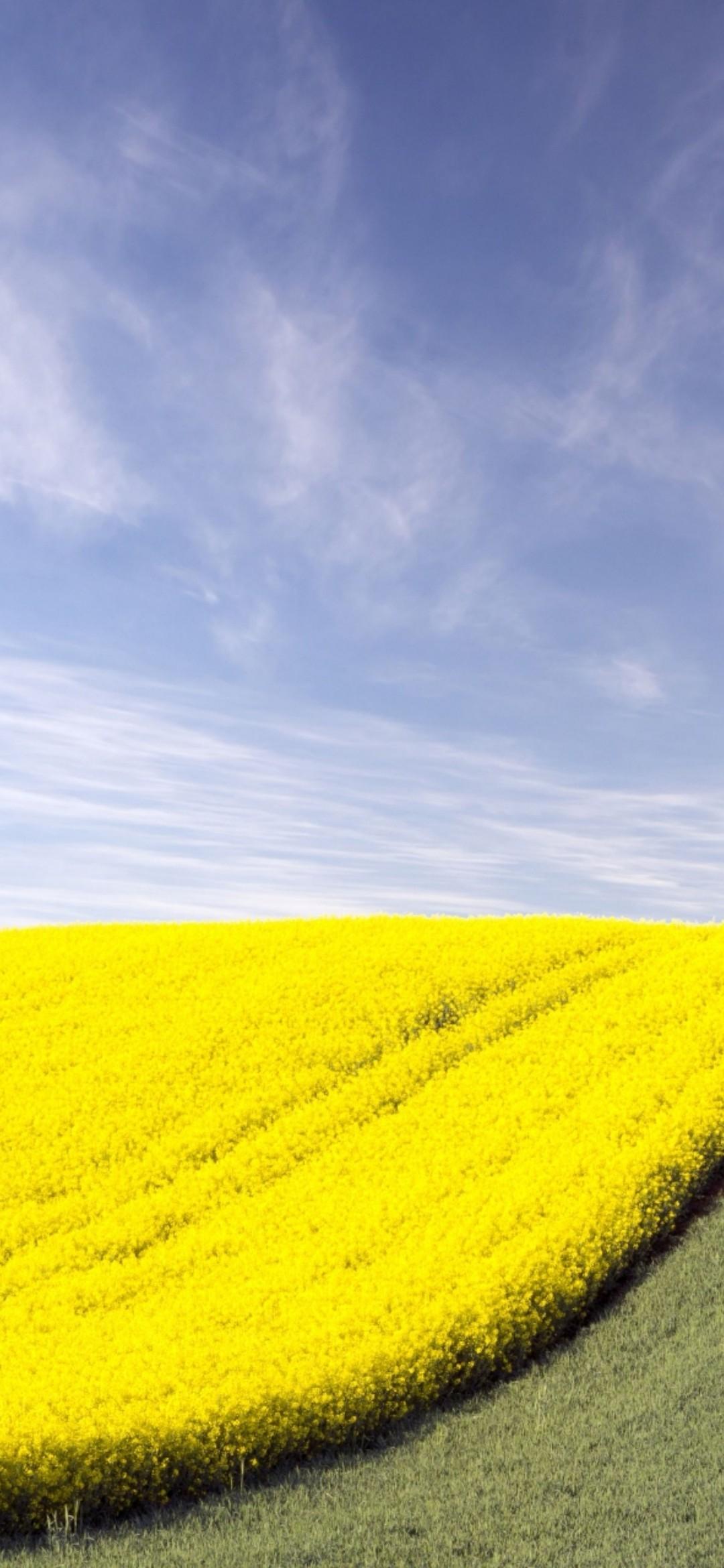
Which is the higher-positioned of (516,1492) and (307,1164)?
(307,1164)

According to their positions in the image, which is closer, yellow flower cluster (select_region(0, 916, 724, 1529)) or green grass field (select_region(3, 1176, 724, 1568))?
green grass field (select_region(3, 1176, 724, 1568))

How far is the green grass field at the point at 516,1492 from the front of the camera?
829cm

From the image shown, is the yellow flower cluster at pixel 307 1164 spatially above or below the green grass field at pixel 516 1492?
above

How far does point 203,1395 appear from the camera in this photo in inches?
396

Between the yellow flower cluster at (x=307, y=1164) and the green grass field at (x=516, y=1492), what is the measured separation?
0.40 m

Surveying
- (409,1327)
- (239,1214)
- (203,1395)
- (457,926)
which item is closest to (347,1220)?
(239,1214)

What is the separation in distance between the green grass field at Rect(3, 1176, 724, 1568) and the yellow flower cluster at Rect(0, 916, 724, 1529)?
15.9 inches

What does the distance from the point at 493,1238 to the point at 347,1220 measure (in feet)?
5.88

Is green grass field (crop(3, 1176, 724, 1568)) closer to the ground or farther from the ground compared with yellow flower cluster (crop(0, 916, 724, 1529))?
closer to the ground

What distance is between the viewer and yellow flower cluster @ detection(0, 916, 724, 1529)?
10.3m

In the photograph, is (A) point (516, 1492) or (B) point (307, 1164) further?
(B) point (307, 1164)

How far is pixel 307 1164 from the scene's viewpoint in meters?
15.8

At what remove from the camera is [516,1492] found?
9016mm

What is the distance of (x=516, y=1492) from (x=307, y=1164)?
701cm
